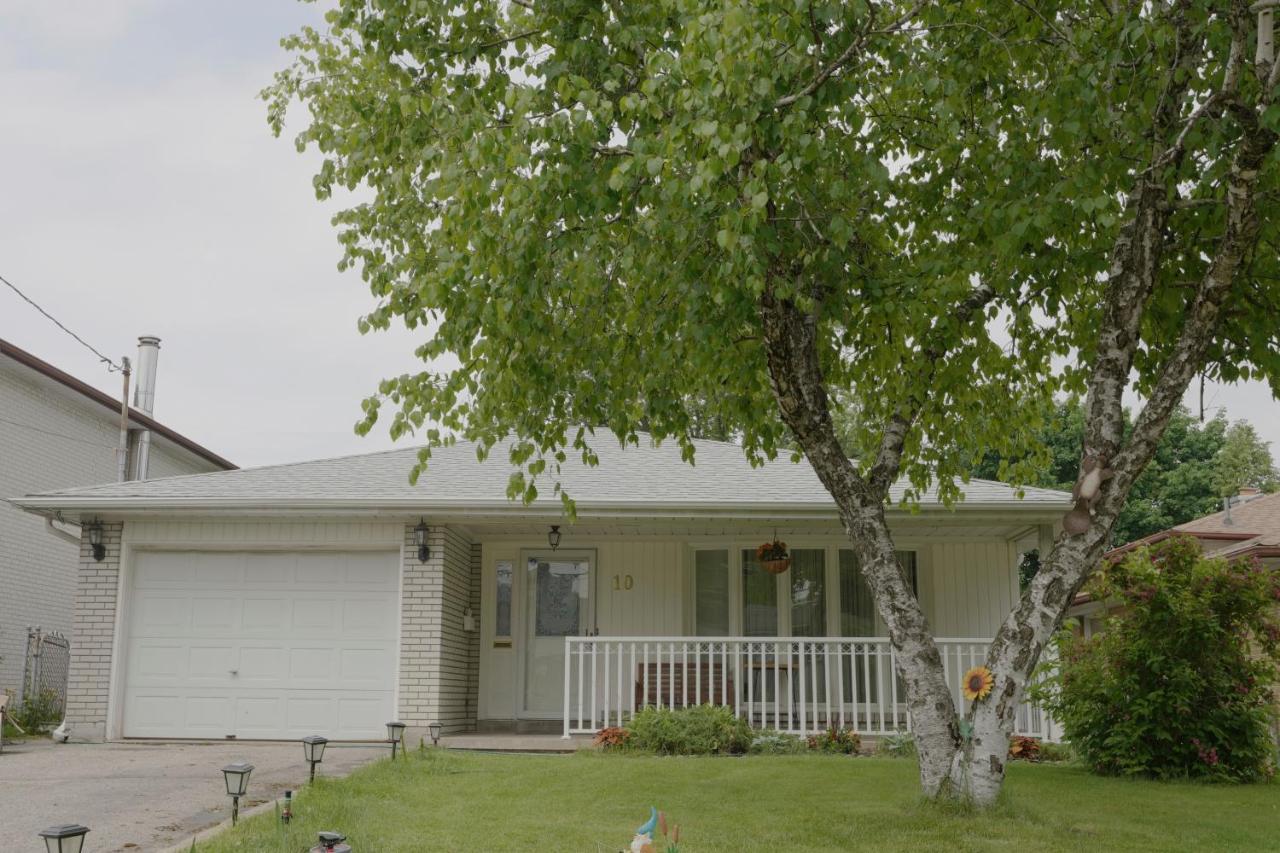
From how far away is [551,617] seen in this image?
13891mm

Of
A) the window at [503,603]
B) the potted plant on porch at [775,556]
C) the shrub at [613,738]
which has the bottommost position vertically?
the shrub at [613,738]

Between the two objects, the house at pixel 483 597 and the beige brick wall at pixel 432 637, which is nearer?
the beige brick wall at pixel 432 637

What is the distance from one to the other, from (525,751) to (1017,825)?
5.70 metres

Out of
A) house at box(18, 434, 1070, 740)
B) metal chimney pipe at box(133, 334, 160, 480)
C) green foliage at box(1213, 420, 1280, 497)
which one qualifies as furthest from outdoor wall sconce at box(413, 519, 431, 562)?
green foliage at box(1213, 420, 1280, 497)

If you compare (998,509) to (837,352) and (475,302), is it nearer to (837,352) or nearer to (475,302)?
(837,352)

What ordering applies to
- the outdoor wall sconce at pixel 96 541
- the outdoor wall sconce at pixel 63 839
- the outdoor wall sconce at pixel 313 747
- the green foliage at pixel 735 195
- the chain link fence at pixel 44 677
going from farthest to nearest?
the chain link fence at pixel 44 677, the outdoor wall sconce at pixel 96 541, the outdoor wall sconce at pixel 313 747, the green foliage at pixel 735 195, the outdoor wall sconce at pixel 63 839

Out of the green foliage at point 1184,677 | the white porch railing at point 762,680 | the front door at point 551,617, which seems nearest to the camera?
the green foliage at point 1184,677

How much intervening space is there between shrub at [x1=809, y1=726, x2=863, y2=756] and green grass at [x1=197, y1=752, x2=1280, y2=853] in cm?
116

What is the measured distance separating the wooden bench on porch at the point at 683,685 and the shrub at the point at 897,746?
1.70 metres

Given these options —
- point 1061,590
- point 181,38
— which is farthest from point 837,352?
point 181,38

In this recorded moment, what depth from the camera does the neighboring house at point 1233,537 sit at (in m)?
11.7

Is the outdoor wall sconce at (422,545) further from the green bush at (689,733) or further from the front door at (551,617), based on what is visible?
the green bush at (689,733)

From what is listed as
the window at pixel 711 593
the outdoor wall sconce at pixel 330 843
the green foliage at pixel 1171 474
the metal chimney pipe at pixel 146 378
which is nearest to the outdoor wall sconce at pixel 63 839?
the outdoor wall sconce at pixel 330 843

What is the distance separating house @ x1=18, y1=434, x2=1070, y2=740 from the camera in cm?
1188
